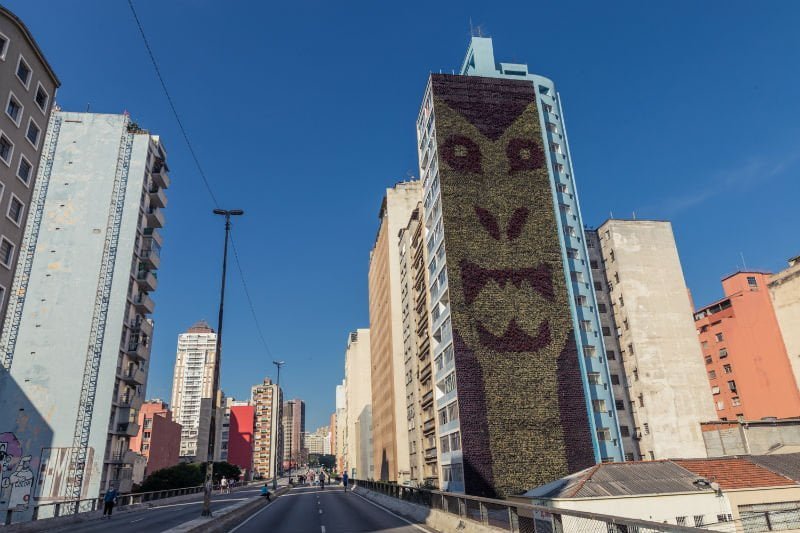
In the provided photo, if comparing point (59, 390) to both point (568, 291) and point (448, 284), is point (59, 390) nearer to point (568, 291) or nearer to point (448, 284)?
point (448, 284)

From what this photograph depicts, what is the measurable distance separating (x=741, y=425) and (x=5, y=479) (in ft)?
227

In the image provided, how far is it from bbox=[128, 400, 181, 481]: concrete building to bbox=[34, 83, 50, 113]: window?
274 feet

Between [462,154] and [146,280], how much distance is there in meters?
39.9

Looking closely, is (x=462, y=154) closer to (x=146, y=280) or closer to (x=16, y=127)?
(x=146, y=280)

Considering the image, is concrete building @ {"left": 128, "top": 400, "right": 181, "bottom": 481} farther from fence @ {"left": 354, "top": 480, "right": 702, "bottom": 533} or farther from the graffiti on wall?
fence @ {"left": 354, "top": 480, "right": 702, "bottom": 533}

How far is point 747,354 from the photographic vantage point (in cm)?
7838

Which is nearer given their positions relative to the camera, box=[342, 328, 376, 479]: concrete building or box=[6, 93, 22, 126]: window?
box=[6, 93, 22, 126]: window

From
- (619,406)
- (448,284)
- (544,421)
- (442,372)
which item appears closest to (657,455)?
(619,406)

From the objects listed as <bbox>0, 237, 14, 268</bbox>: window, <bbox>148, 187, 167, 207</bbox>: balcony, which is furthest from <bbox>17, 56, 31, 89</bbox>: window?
<bbox>148, 187, 167, 207</bbox>: balcony

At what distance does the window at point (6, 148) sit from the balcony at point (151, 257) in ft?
115

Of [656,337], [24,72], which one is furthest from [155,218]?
[656,337]

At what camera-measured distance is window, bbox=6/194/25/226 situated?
108 feet

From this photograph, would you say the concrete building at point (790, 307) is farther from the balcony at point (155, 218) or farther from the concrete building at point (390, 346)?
the balcony at point (155, 218)

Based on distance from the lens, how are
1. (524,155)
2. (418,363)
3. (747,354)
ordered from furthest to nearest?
(747,354) → (418,363) → (524,155)
